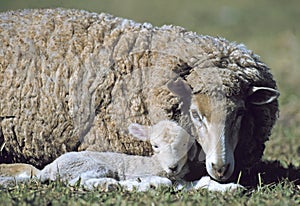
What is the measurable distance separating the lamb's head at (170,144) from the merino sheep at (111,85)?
0.14 meters

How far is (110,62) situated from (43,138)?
84cm

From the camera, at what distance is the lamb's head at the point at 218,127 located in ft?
17.3

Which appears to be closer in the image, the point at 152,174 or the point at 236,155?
the point at 152,174

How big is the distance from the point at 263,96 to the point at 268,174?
79cm

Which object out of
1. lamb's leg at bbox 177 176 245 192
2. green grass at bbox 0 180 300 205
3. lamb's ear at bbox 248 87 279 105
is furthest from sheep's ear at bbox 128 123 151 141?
lamb's ear at bbox 248 87 279 105

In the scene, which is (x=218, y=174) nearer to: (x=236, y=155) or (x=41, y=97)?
(x=236, y=155)

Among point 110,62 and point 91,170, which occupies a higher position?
point 110,62

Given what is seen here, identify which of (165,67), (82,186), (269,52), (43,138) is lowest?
(82,186)

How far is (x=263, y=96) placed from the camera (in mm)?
5844

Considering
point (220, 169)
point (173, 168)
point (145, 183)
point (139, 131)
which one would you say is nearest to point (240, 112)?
point (220, 169)

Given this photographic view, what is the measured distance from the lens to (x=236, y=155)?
604cm

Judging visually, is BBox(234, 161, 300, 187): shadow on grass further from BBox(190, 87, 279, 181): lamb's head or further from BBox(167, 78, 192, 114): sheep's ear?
BBox(167, 78, 192, 114): sheep's ear

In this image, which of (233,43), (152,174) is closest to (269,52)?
(233,43)

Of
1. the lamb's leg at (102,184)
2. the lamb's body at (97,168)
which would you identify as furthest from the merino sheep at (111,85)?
the lamb's leg at (102,184)
